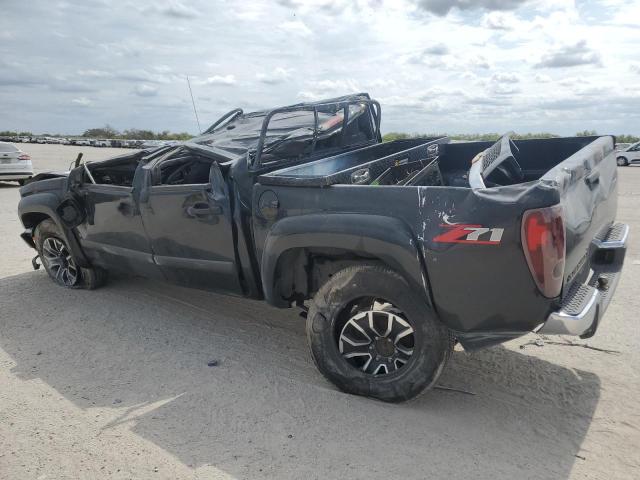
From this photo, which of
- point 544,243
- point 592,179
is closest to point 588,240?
point 592,179

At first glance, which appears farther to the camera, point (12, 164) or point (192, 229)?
point (12, 164)

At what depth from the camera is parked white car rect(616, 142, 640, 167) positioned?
25.2 m

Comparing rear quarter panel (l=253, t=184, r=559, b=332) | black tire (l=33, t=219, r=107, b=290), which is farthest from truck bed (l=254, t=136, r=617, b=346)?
black tire (l=33, t=219, r=107, b=290)

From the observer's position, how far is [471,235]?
114 inches

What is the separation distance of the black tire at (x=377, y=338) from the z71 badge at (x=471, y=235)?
45 cm

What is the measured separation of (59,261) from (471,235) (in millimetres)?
4757

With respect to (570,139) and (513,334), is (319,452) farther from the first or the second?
(570,139)

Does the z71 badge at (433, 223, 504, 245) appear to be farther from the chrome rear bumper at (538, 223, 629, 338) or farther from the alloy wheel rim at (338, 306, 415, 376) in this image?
the alloy wheel rim at (338, 306, 415, 376)

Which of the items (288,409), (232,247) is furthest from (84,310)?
(288,409)

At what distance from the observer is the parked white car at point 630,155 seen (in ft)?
82.6

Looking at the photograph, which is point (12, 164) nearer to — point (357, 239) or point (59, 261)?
point (59, 261)

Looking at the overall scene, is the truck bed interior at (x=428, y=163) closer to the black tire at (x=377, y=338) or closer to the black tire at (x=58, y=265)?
the black tire at (x=377, y=338)

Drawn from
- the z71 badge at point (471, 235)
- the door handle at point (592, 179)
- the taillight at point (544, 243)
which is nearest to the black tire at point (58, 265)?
the z71 badge at point (471, 235)

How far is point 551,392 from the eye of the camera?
360 cm
